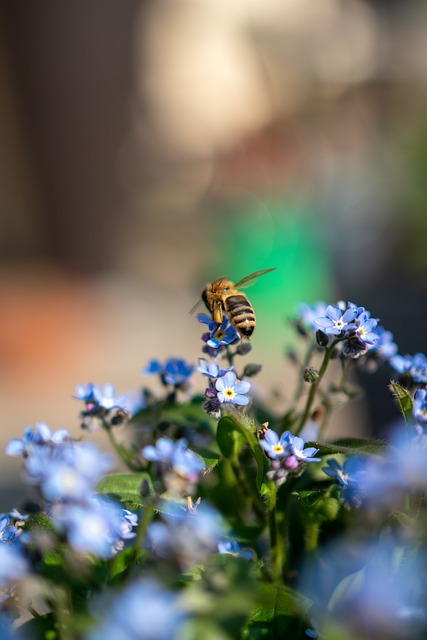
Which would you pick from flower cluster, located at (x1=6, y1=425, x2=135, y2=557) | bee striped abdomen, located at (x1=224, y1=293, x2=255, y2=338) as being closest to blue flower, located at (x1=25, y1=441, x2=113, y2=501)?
flower cluster, located at (x1=6, y1=425, x2=135, y2=557)

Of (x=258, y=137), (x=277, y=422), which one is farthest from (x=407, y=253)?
(x=277, y=422)

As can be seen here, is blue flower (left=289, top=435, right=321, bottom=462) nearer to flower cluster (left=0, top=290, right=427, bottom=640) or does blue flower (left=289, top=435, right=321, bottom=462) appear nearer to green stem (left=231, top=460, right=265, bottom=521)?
flower cluster (left=0, top=290, right=427, bottom=640)

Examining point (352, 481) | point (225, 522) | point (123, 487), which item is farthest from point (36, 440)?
point (352, 481)

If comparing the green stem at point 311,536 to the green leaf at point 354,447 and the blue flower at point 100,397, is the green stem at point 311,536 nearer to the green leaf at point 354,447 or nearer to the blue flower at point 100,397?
the green leaf at point 354,447

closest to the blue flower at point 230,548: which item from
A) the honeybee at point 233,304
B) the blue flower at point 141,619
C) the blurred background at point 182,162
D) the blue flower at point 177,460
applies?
the blue flower at point 177,460

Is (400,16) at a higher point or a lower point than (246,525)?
higher

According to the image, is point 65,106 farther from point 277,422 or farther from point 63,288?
point 277,422

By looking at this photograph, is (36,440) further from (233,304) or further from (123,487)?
Result: (233,304)
